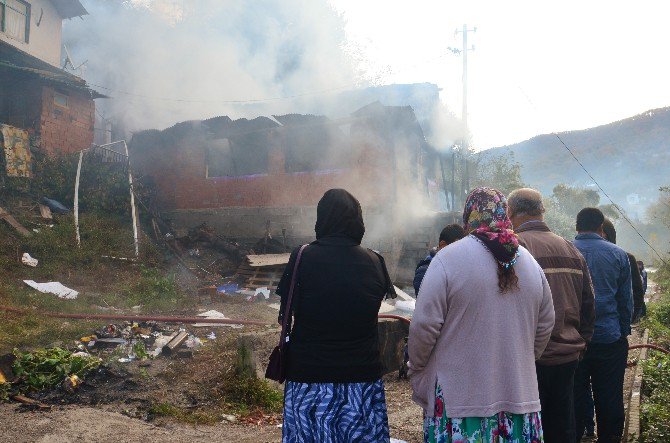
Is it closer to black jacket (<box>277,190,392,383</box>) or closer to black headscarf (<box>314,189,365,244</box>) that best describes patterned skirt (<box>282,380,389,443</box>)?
black jacket (<box>277,190,392,383</box>)

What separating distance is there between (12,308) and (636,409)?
8.45 meters

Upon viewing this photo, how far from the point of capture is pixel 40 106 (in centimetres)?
1554

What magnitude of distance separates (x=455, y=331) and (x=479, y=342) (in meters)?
0.11

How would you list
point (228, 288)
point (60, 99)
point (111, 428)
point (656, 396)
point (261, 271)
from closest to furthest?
1. point (111, 428)
2. point (656, 396)
3. point (228, 288)
4. point (261, 271)
5. point (60, 99)

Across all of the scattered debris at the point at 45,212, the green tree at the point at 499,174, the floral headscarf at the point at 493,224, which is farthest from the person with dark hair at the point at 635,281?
the green tree at the point at 499,174

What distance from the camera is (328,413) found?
7.79ft

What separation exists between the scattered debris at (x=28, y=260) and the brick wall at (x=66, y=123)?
6.09 metres

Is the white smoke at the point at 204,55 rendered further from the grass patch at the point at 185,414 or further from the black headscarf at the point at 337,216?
the black headscarf at the point at 337,216

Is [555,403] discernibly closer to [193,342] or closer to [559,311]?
[559,311]

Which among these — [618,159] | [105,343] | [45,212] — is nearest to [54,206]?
[45,212]

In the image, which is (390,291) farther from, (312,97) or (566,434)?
Result: (312,97)

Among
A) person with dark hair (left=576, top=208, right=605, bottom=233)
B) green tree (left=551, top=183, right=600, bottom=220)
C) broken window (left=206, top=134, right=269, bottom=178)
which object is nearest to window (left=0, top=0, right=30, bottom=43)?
broken window (left=206, top=134, right=269, bottom=178)

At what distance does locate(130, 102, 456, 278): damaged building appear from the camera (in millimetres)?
14734

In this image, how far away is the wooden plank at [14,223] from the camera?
1193 cm
